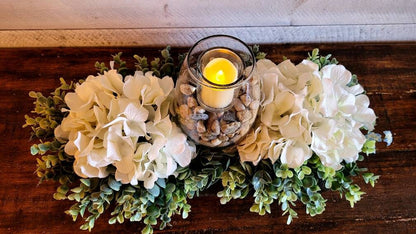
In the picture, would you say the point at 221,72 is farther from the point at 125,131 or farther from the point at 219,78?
the point at 125,131

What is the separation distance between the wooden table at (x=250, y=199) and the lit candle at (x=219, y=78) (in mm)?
237

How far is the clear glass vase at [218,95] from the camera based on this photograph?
1.90 feet

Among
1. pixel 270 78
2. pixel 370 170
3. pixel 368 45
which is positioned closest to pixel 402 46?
pixel 368 45

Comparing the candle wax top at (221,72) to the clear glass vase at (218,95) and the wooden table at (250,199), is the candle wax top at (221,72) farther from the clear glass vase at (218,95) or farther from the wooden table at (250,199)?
the wooden table at (250,199)

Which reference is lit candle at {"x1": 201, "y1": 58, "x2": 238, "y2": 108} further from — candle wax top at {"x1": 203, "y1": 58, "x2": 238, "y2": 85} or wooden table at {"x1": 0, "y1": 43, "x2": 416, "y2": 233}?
wooden table at {"x1": 0, "y1": 43, "x2": 416, "y2": 233}

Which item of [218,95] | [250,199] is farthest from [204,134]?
[250,199]

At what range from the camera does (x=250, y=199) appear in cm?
75

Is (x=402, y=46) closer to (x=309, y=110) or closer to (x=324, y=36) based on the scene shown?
(x=324, y=36)

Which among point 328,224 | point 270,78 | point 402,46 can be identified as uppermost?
point 270,78

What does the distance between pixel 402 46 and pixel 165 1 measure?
565mm

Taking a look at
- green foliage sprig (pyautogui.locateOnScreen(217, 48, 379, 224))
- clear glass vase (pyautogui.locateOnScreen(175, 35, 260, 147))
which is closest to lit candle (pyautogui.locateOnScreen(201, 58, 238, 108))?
clear glass vase (pyautogui.locateOnScreen(175, 35, 260, 147))

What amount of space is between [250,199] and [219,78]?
0.29 metres

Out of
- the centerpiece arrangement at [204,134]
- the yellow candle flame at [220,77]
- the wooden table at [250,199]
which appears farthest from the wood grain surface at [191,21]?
the yellow candle flame at [220,77]

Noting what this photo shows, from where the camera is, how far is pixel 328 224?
747 mm
